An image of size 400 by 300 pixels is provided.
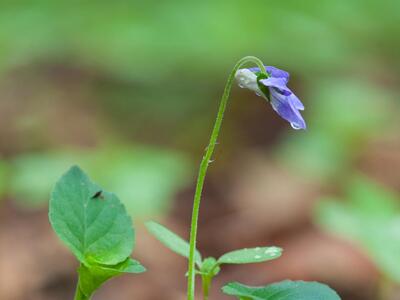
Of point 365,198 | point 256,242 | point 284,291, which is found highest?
point 284,291

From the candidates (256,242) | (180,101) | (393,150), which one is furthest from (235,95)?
(256,242)

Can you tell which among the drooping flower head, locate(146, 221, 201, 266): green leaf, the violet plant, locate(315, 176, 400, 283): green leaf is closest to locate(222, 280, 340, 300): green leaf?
the violet plant

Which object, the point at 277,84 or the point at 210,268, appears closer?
the point at 277,84

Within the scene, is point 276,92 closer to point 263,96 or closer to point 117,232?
point 263,96

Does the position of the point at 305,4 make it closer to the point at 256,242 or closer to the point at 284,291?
the point at 256,242

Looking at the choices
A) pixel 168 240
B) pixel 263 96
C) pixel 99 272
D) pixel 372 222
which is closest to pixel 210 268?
pixel 168 240

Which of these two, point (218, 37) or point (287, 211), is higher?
point (218, 37)

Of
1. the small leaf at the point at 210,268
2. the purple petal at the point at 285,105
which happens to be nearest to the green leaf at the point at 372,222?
the small leaf at the point at 210,268
